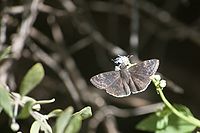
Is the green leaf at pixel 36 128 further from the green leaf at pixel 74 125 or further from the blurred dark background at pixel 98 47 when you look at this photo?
the blurred dark background at pixel 98 47

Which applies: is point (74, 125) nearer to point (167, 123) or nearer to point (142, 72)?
point (142, 72)

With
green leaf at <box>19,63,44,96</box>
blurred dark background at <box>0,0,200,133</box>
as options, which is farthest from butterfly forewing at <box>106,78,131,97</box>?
blurred dark background at <box>0,0,200,133</box>

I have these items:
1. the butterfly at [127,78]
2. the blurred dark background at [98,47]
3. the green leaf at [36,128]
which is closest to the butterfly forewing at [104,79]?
the butterfly at [127,78]

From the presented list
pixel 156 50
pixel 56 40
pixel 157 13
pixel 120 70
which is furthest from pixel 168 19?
pixel 120 70

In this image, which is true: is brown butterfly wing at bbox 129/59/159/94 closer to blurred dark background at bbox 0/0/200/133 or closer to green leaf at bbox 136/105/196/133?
green leaf at bbox 136/105/196/133

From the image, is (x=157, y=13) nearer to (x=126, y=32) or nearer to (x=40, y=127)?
(x=126, y=32)

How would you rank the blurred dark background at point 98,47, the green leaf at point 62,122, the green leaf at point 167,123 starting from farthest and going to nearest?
the blurred dark background at point 98,47 → the green leaf at point 167,123 → the green leaf at point 62,122
